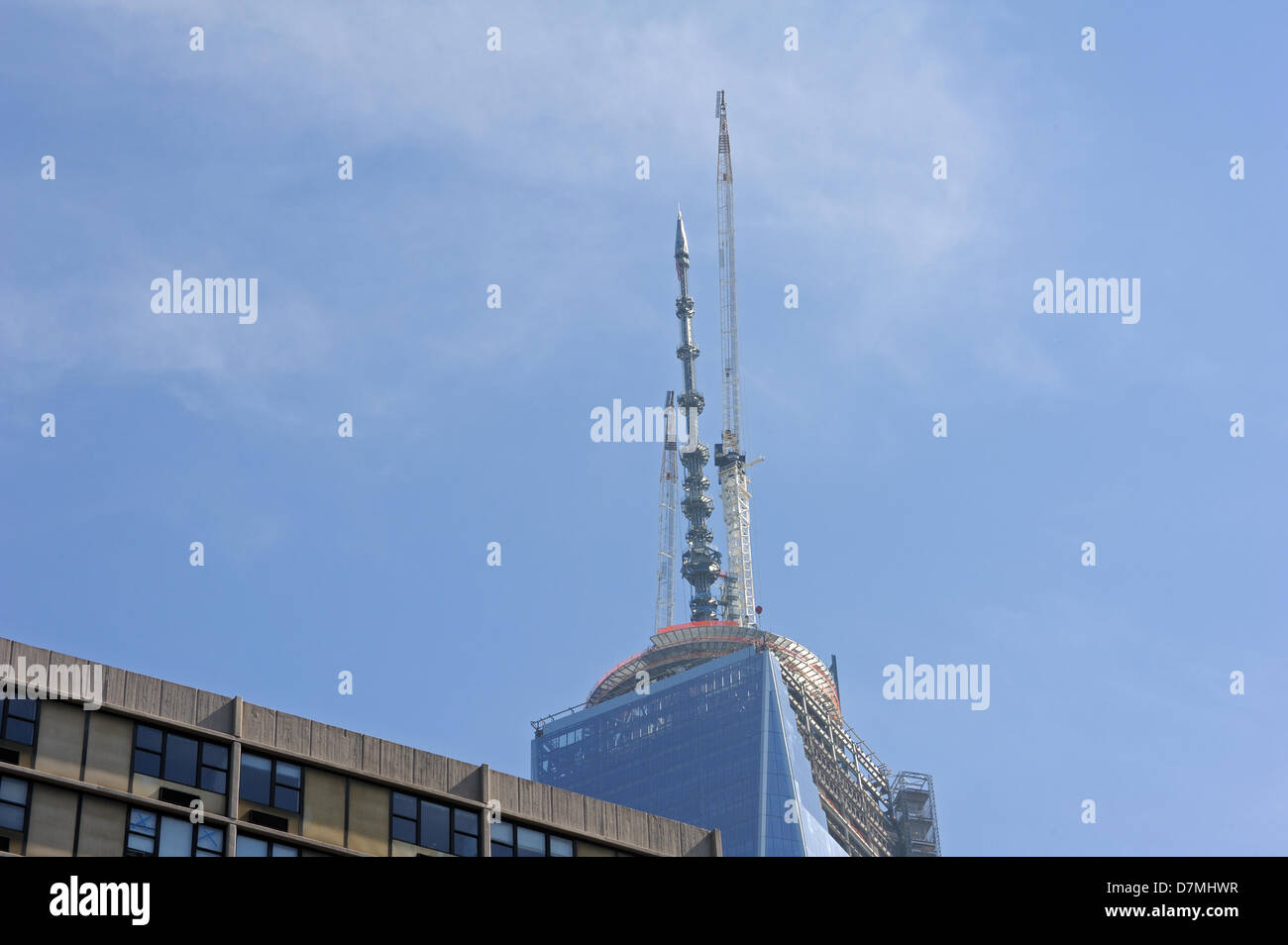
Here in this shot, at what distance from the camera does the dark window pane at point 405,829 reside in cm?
6775

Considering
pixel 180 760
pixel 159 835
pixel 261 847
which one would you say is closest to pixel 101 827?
pixel 159 835

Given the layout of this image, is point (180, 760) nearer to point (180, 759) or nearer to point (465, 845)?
point (180, 759)

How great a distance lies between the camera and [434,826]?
68.8 m

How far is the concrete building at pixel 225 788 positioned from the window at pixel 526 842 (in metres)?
0.05

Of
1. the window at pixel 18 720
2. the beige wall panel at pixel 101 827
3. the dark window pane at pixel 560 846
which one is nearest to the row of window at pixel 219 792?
the window at pixel 18 720

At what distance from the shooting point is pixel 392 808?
2685 inches

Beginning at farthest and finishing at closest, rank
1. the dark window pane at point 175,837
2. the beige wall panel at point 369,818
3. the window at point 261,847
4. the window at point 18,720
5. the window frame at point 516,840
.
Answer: the window frame at point 516,840 < the beige wall panel at point 369,818 < the window at point 261,847 < the dark window pane at point 175,837 < the window at point 18,720

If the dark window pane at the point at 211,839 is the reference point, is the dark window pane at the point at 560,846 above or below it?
above

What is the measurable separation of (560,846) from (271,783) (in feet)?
35.7

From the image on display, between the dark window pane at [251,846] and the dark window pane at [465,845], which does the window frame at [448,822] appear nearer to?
the dark window pane at [465,845]

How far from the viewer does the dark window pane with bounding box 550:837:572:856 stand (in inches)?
2781

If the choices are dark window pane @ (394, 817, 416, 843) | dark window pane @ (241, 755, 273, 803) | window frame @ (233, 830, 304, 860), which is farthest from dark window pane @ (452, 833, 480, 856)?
dark window pane @ (241, 755, 273, 803)
